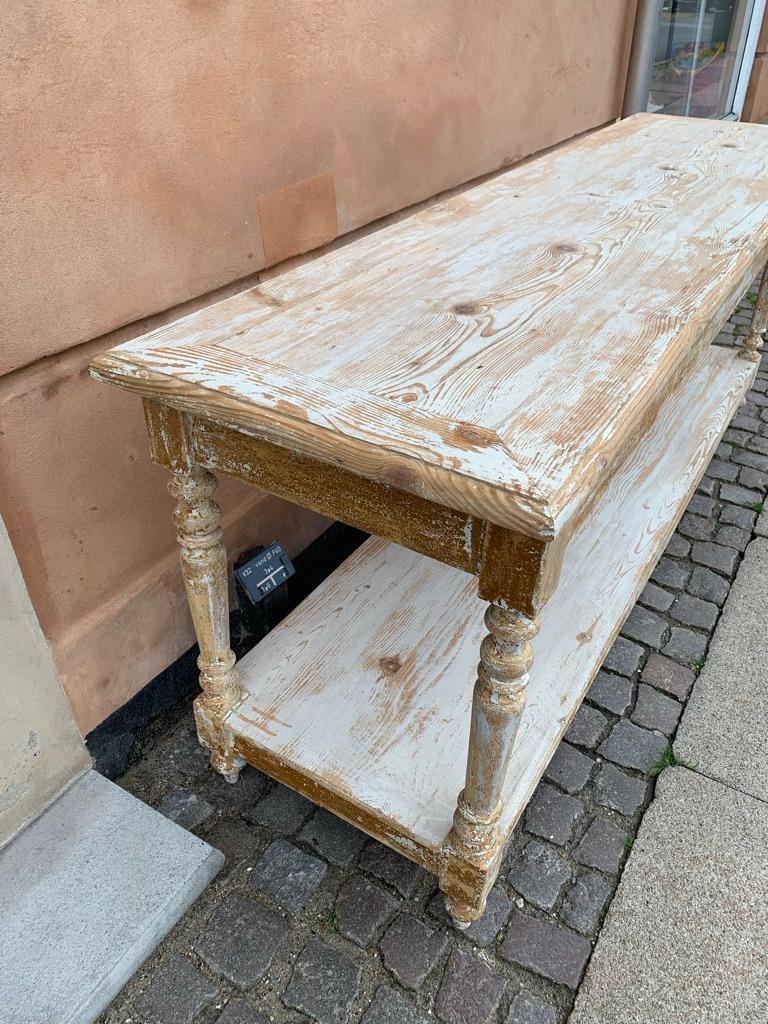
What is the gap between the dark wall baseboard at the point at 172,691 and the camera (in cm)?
193

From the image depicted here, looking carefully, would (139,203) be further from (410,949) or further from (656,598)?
(656,598)

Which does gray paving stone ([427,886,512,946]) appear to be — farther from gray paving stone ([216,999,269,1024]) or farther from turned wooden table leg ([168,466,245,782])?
turned wooden table leg ([168,466,245,782])

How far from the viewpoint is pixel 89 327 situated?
158 centimetres

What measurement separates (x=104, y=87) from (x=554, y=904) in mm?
1921

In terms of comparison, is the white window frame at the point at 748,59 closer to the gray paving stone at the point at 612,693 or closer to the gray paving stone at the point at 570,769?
the gray paving stone at the point at 612,693

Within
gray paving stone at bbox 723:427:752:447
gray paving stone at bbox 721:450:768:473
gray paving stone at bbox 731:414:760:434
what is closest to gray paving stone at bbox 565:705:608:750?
gray paving stone at bbox 721:450:768:473

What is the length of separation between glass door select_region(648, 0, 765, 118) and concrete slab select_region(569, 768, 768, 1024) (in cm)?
444

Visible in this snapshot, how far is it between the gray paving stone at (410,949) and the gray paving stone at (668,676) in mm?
967

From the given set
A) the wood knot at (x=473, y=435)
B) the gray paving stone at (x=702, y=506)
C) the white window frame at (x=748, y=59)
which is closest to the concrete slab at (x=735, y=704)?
the gray paving stone at (x=702, y=506)

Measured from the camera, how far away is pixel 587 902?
5.51 ft

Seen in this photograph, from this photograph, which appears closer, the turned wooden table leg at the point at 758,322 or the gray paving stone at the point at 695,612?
the gray paving stone at the point at 695,612

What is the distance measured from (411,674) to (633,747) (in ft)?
2.19

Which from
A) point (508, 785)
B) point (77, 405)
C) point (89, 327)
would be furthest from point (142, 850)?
point (89, 327)

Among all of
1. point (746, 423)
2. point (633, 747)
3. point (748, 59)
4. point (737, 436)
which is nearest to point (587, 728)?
point (633, 747)
